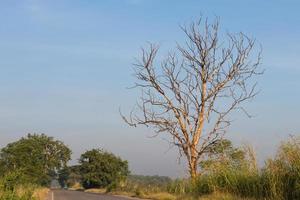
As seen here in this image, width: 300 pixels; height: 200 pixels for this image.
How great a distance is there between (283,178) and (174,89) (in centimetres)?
1549

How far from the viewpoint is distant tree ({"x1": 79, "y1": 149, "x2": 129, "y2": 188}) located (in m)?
81.4

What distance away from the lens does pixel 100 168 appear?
8288cm

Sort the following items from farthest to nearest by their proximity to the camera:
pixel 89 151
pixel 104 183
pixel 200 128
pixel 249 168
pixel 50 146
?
pixel 50 146 → pixel 89 151 → pixel 104 183 → pixel 200 128 → pixel 249 168

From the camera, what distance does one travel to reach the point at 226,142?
108 feet

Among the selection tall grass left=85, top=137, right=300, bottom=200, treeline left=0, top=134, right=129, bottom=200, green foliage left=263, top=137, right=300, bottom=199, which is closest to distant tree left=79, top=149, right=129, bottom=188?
treeline left=0, top=134, right=129, bottom=200

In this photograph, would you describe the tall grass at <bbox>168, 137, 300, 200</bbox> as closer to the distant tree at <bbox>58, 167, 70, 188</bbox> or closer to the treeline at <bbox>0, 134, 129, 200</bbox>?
the treeline at <bbox>0, 134, 129, 200</bbox>

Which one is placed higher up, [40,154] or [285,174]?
[40,154]

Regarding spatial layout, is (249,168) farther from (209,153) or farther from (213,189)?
(209,153)

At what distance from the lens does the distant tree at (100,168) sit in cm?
8138

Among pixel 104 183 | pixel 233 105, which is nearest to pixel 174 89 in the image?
pixel 233 105

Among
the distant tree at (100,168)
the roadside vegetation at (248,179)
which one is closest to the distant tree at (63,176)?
→ the distant tree at (100,168)

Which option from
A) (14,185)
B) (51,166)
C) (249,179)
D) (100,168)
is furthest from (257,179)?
(51,166)

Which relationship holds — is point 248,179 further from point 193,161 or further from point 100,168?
point 100,168

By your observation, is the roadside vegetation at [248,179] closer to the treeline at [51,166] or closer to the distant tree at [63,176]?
the treeline at [51,166]
